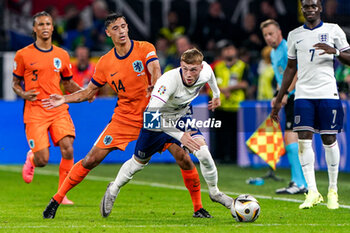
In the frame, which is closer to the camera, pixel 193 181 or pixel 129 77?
pixel 193 181

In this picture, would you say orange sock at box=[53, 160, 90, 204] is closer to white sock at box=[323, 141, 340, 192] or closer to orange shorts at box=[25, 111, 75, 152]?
orange shorts at box=[25, 111, 75, 152]

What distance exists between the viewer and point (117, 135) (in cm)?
873

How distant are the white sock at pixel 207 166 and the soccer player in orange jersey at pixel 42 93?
2.28 meters

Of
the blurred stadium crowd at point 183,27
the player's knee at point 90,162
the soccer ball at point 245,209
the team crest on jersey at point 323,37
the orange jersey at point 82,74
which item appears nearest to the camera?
the soccer ball at point 245,209

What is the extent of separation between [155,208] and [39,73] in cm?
216

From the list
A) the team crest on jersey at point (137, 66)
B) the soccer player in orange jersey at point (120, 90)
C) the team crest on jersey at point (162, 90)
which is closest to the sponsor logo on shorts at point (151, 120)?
the team crest on jersey at point (162, 90)

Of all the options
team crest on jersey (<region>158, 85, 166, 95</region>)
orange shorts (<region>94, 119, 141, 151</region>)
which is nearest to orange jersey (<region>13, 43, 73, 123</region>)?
orange shorts (<region>94, 119, 141, 151</region>)

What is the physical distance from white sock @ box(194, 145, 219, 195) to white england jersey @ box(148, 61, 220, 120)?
0.53 m

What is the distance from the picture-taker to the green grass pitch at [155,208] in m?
7.73

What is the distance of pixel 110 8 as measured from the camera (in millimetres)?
20297

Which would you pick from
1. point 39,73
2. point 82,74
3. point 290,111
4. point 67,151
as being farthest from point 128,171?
point 82,74

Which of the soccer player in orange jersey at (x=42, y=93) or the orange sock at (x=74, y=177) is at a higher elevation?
the soccer player in orange jersey at (x=42, y=93)

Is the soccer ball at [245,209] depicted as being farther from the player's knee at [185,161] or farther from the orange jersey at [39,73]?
the orange jersey at [39,73]

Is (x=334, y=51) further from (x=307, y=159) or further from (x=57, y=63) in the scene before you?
(x=57, y=63)
